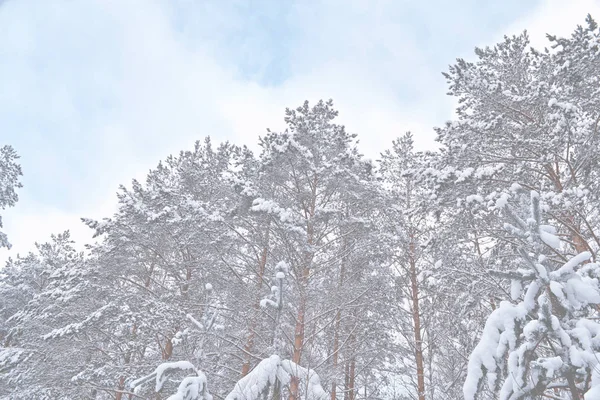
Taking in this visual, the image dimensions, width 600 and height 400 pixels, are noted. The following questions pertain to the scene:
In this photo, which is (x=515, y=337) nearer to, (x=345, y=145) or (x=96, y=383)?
(x=345, y=145)

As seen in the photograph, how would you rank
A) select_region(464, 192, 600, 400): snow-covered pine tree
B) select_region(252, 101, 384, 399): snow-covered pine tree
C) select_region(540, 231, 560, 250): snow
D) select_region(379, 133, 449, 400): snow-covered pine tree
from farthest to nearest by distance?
select_region(379, 133, 449, 400): snow-covered pine tree, select_region(252, 101, 384, 399): snow-covered pine tree, select_region(540, 231, 560, 250): snow, select_region(464, 192, 600, 400): snow-covered pine tree

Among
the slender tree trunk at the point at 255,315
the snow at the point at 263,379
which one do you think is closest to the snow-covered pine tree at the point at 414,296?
the slender tree trunk at the point at 255,315

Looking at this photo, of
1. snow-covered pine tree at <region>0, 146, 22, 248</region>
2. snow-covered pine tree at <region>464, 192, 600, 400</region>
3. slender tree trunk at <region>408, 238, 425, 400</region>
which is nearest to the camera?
snow-covered pine tree at <region>464, 192, 600, 400</region>

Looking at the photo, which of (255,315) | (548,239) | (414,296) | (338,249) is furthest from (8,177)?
(548,239)

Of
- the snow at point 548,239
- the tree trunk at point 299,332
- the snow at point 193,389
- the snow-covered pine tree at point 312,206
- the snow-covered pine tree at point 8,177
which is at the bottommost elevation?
the snow at point 193,389

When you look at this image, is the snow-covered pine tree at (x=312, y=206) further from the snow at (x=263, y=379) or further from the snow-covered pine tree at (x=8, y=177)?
the snow-covered pine tree at (x=8, y=177)

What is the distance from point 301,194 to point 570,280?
677 centimetres

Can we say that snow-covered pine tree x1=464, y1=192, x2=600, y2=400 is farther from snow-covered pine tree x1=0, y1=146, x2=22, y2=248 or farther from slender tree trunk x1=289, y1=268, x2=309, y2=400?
snow-covered pine tree x1=0, y1=146, x2=22, y2=248

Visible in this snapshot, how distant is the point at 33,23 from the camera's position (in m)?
122

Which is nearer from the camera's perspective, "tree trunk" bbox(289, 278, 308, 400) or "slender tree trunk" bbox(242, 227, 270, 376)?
"tree trunk" bbox(289, 278, 308, 400)

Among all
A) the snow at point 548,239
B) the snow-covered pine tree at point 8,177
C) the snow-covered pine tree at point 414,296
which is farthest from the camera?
the snow-covered pine tree at point 8,177

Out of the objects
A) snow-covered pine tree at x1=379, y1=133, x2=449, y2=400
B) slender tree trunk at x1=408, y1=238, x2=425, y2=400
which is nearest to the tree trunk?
snow-covered pine tree at x1=379, y1=133, x2=449, y2=400

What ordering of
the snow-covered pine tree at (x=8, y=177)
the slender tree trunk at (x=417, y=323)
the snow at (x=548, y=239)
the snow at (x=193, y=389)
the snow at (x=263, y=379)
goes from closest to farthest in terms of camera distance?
the snow at (x=548, y=239), the snow at (x=193, y=389), the snow at (x=263, y=379), the slender tree trunk at (x=417, y=323), the snow-covered pine tree at (x=8, y=177)

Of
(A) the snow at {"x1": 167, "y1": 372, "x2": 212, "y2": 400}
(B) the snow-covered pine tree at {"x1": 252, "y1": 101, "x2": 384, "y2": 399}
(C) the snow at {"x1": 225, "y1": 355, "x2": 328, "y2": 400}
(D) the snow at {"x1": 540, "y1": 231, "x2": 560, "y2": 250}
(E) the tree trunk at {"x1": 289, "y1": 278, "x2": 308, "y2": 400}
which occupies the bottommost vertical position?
(A) the snow at {"x1": 167, "y1": 372, "x2": 212, "y2": 400}
